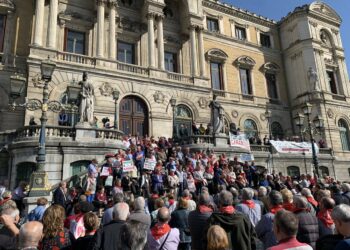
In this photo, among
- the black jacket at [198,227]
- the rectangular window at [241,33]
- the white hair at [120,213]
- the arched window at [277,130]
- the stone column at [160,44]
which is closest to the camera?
the white hair at [120,213]

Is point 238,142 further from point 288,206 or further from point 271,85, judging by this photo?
point 271,85

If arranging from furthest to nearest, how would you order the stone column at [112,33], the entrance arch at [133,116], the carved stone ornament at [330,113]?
the carved stone ornament at [330,113]
the stone column at [112,33]
the entrance arch at [133,116]

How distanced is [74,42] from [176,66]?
8815 mm

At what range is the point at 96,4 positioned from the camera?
2245cm

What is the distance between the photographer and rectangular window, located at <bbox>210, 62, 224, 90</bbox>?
27984mm

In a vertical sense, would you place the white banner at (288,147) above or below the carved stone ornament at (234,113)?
below

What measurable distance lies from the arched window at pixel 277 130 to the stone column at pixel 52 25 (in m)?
21.5

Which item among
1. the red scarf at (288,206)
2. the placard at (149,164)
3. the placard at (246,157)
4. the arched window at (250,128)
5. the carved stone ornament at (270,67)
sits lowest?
the red scarf at (288,206)

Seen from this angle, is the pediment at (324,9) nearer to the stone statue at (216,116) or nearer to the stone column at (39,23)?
the stone statue at (216,116)

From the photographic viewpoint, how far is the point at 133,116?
21.7 metres

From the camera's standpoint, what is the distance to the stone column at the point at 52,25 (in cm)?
1948

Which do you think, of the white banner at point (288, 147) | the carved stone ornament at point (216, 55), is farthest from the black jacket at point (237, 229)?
the carved stone ornament at point (216, 55)

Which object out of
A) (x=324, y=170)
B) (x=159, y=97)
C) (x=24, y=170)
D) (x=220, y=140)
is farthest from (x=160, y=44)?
(x=324, y=170)

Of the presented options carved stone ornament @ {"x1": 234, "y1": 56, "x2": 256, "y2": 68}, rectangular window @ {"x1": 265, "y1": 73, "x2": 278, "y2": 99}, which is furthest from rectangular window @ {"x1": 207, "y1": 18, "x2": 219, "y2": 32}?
rectangular window @ {"x1": 265, "y1": 73, "x2": 278, "y2": 99}
